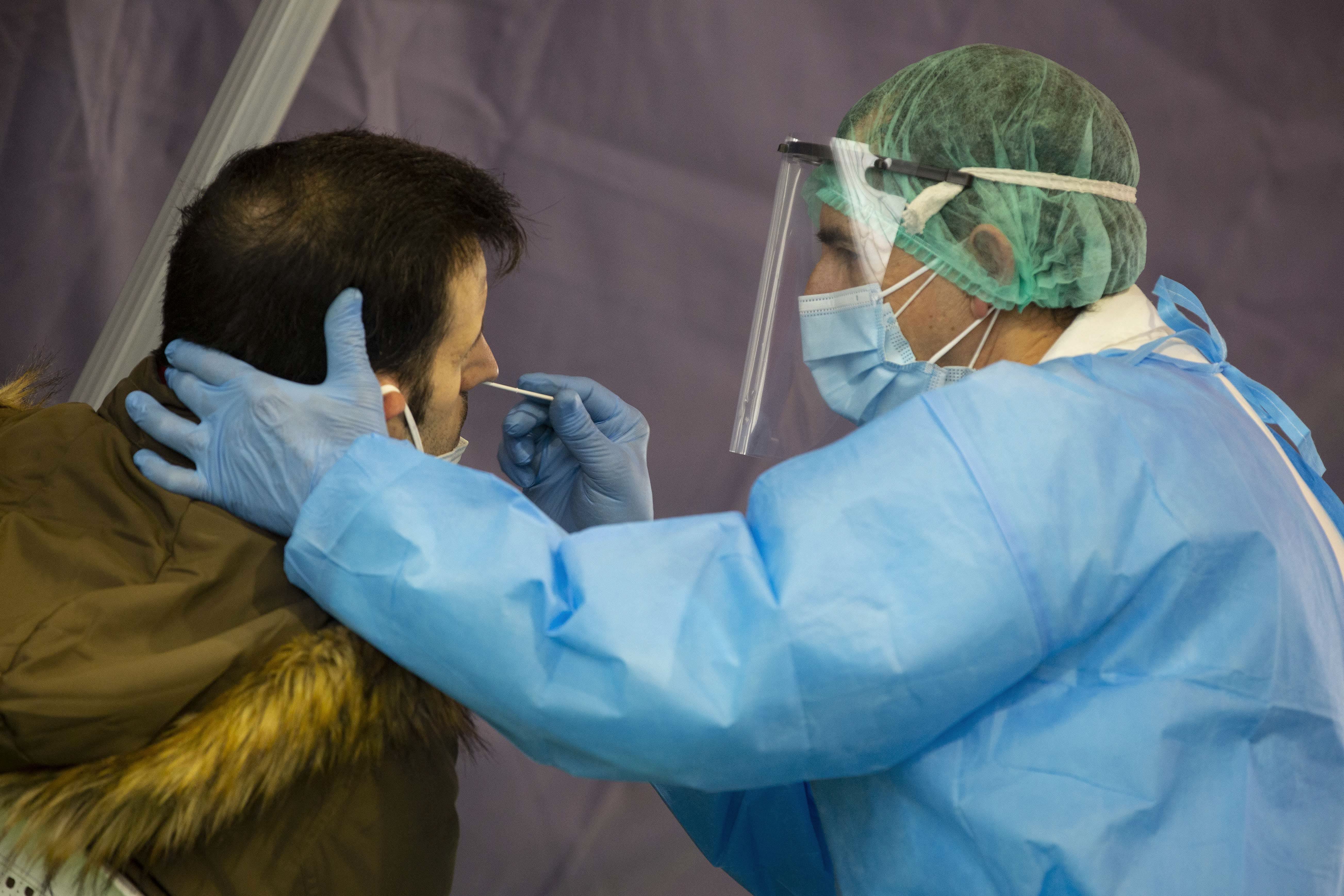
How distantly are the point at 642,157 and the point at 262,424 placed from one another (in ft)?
3.44

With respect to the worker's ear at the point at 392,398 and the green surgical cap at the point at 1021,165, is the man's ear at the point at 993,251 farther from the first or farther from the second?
the worker's ear at the point at 392,398

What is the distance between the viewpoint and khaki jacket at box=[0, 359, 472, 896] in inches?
34.1

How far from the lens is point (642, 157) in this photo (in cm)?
189

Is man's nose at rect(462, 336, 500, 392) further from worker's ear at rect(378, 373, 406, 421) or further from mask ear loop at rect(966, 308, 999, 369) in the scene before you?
mask ear loop at rect(966, 308, 999, 369)

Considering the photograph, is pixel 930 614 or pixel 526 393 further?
pixel 526 393

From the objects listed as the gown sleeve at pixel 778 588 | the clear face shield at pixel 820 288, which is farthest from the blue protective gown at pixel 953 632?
the clear face shield at pixel 820 288

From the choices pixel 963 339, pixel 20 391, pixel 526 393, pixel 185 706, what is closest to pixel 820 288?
pixel 963 339

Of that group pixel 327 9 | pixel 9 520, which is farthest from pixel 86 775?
pixel 327 9

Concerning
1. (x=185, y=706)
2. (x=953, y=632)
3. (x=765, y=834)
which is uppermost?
(x=953, y=632)

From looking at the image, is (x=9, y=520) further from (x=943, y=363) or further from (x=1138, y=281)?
(x=1138, y=281)

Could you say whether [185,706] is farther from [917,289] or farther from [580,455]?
[917,289]

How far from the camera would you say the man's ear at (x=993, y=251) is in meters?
1.20

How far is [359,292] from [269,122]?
79 centimetres

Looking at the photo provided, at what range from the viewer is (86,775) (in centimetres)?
88
